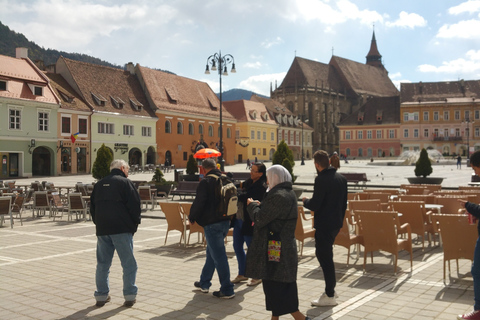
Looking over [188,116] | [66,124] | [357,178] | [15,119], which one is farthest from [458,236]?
[188,116]

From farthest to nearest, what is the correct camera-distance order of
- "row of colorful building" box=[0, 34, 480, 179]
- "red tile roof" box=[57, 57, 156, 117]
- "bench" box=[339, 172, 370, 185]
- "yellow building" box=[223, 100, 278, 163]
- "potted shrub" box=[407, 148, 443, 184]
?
"yellow building" box=[223, 100, 278, 163] < "red tile roof" box=[57, 57, 156, 117] < "row of colorful building" box=[0, 34, 480, 179] < "bench" box=[339, 172, 370, 185] < "potted shrub" box=[407, 148, 443, 184]

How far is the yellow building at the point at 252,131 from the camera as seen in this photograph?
6975 cm

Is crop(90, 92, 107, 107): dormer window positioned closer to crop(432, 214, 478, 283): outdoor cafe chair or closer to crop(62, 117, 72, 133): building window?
crop(62, 117, 72, 133): building window

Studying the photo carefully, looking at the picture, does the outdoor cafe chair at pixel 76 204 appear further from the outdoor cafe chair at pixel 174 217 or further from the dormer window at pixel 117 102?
the dormer window at pixel 117 102

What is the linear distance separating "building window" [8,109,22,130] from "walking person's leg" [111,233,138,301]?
34.9 m

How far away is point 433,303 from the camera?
621 centimetres

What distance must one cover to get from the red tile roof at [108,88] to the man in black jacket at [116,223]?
4031 centimetres

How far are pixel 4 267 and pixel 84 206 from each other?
6.85 m

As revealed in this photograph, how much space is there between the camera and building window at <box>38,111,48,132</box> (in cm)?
3966

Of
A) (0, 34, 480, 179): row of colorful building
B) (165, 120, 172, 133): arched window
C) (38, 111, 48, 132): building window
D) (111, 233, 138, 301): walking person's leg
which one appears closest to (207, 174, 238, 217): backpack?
(111, 233, 138, 301): walking person's leg

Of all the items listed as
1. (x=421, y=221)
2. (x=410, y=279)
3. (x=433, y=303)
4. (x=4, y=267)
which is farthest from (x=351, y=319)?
(x=4, y=267)

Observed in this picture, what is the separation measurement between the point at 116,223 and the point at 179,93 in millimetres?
51345

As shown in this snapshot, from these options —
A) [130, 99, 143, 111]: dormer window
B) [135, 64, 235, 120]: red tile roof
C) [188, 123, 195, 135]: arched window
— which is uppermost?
[135, 64, 235, 120]: red tile roof

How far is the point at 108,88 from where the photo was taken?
160 feet
